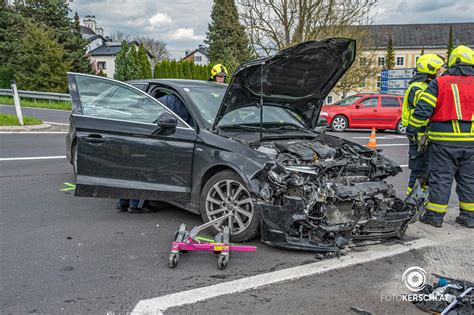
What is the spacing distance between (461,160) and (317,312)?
3164 millimetres

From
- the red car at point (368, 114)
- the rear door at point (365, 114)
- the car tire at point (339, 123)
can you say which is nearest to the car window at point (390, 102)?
the red car at point (368, 114)

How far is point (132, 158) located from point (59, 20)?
37179 millimetres

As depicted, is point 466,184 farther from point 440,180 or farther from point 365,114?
point 365,114

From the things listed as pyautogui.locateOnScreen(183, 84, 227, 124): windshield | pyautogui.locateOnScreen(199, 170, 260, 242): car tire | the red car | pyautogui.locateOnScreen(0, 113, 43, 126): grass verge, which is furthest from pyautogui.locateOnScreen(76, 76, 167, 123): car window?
the red car

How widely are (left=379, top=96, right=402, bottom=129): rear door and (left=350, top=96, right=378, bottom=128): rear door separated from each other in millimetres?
285

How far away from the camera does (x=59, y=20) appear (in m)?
37.0

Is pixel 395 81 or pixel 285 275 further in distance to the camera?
pixel 395 81

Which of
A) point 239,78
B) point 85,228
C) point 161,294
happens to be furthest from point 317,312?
point 85,228

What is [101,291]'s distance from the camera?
3.30 metres

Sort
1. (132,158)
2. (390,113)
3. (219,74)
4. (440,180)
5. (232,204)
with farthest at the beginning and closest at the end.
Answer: (390,113), (219,74), (440,180), (132,158), (232,204)

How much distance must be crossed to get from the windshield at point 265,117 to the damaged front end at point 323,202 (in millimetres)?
636

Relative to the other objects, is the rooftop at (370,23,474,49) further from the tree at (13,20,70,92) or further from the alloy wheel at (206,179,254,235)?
the alloy wheel at (206,179,254,235)

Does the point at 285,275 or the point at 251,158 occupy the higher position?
the point at 251,158

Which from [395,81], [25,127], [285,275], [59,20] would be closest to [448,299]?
[285,275]
